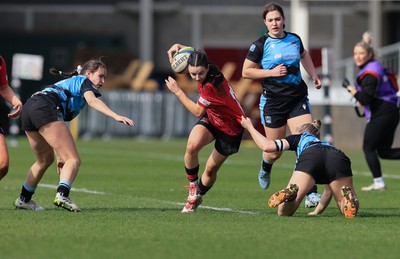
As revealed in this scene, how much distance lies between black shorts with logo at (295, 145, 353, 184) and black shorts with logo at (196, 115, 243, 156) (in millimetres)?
1084

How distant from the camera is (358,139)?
31.1m

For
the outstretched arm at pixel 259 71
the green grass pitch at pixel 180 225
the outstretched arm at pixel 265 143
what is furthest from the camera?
the outstretched arm at pixel 259 71

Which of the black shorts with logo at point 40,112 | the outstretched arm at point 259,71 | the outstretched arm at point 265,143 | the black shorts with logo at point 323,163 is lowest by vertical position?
the black shorts with logo at point 323,163

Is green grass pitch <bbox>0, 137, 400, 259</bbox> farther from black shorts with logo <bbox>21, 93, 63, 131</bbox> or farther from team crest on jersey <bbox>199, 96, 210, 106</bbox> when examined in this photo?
team crest on jersey <bbox>199, 96, 210, 106</bbox>

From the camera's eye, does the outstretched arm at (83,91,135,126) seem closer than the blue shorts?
Yes

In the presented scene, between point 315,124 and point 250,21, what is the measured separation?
36.3m

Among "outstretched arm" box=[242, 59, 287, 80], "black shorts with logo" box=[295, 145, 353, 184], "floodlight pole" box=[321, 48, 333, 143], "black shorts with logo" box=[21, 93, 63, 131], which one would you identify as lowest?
"floodlight pole" box=[321, 48, 333, 143]

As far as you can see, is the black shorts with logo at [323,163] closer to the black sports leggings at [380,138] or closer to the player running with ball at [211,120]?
the player running with ball at [211,120]

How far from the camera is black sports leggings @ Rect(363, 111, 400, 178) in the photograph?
17781 millimetres

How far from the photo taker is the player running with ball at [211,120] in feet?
43.3

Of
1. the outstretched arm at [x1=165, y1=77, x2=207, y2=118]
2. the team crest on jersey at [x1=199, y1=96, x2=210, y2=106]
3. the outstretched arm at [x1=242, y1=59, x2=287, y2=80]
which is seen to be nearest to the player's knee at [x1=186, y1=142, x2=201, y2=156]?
the outstretched arm at [x1=165, y1=77, x2=207, y2=118]

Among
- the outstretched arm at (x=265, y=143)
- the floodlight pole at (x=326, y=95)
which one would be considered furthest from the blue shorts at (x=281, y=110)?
the floodlight pole at (x=326, y=95)

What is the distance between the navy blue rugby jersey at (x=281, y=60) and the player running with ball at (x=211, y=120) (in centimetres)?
116

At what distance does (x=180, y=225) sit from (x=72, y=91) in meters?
2.17
